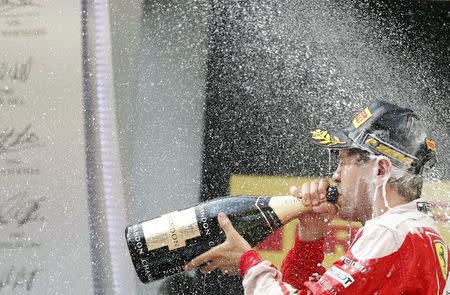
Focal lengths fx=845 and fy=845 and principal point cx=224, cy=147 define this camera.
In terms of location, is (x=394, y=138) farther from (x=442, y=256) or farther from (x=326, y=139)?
(x=442, y=256)

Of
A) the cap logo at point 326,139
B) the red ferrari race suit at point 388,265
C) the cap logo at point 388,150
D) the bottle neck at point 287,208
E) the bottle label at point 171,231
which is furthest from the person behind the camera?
the bottle neck at point 287,208

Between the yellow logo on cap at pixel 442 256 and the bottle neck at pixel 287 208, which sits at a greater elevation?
the yellow logo on cap at pixel 442 256

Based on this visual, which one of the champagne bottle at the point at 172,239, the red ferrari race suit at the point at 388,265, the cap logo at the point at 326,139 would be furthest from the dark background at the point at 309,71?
the red ferrari race suit at the point at 388,265

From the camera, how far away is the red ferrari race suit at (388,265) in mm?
2217

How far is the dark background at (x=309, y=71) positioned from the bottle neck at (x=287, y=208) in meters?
1.40

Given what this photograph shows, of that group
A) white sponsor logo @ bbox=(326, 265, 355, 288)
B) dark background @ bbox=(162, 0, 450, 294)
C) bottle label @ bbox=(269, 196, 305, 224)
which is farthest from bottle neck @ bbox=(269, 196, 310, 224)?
dark background @ bbox=(162, 0, 450, 294)

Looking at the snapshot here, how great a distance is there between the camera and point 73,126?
401cm

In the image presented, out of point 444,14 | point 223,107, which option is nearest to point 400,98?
point 444,14

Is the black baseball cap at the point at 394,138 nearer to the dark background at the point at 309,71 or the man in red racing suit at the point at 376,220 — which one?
the man in red racing suit at the point at 376,220

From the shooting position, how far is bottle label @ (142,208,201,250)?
2732mm

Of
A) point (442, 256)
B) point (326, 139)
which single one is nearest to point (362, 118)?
point (326, 139)

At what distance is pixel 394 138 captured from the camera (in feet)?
7.95

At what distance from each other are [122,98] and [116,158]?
1.02ft

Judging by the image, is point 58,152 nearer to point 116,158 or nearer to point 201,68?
point 116,158
